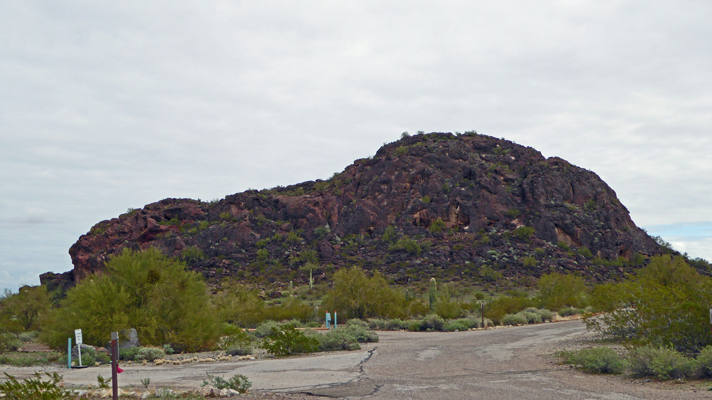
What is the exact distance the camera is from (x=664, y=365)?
10523 millimetres

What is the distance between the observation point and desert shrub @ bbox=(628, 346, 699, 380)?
10438 millimetres

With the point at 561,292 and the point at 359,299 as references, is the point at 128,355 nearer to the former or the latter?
the point at 359,299

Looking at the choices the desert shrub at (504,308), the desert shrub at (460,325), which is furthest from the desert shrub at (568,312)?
the desert shrub at (460,325)

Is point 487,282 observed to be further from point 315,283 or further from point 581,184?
point 581,184

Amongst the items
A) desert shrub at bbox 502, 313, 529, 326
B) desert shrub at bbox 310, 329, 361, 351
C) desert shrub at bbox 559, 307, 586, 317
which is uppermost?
desert shrub at bbox 310, 329, 361, 351

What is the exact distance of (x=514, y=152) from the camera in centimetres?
8869

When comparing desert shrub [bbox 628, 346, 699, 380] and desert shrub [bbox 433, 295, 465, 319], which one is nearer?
desert shrub [bbox 628, 346, 699, 380]

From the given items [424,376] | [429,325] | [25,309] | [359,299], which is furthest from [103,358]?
[25,309]

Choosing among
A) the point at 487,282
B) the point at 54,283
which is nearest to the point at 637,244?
the point at 487,282

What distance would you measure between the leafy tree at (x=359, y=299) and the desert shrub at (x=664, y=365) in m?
22.1

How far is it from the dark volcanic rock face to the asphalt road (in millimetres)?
43228

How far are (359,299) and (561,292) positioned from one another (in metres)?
19.2

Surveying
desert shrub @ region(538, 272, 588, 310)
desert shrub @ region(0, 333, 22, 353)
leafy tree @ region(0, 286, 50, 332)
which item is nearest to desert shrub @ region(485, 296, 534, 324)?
desert shrub @ region(538, 272, 588, 310)

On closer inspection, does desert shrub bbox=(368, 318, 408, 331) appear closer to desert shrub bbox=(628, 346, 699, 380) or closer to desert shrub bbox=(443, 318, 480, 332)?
desert shrub bbox=(443, 318, 480, 332)
